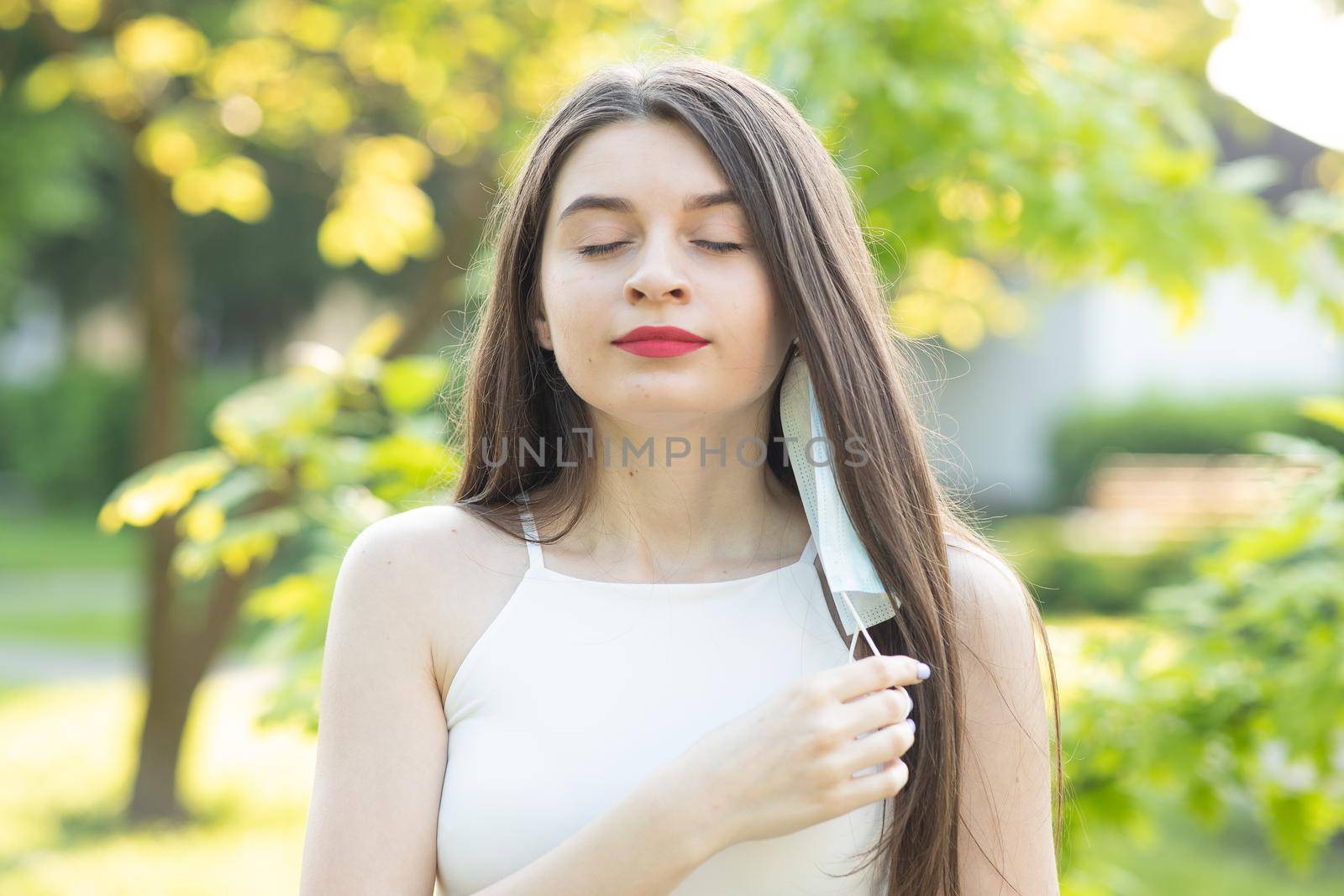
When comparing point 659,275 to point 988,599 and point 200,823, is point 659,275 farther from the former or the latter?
point 200,823

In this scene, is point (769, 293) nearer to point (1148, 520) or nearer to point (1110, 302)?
point (1148, 520)

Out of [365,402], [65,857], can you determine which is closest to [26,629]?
[65,857]

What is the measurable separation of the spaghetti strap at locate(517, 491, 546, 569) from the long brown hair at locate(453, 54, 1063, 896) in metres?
0.01

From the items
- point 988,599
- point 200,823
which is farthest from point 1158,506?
point 988,599

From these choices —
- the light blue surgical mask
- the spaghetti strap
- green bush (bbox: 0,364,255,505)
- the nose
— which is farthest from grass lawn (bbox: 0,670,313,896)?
green bush (bbox: 0,364,255,505)

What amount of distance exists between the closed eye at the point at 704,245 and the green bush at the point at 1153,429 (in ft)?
46.4

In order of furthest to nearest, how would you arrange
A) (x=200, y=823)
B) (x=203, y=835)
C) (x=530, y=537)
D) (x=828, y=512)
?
(x=200, y=823)
(x=203, y=835)
(x=530, y=537)
(x=828, y=512)

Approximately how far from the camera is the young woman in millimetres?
1450

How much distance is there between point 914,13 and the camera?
8.38 ft

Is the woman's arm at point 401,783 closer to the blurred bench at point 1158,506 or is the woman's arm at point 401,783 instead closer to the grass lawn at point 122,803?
the grass lawn at point 122,803

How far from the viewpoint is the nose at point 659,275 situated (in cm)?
144

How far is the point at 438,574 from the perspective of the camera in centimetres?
155

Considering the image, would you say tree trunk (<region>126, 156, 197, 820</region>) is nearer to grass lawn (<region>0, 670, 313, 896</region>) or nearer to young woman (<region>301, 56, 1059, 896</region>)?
grass lawn (<region>0, 670, 313, 896</region>)

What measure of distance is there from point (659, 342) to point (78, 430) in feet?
67.6
